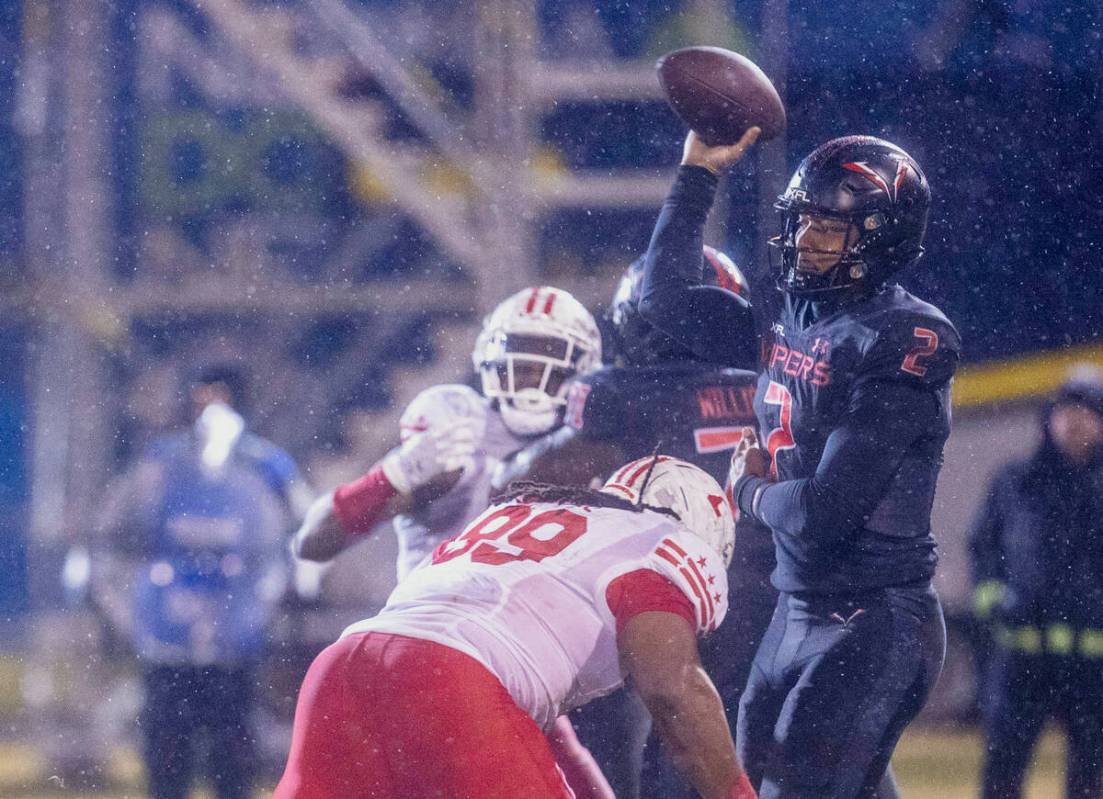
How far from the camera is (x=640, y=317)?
3.38 m

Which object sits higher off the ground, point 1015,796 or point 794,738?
point 794,738

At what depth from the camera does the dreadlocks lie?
→ 2.44 metres

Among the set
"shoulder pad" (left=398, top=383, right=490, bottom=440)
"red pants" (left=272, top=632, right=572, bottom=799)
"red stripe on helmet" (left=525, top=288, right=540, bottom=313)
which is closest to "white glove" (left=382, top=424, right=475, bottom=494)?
"shoulder pad" (left=398, top=383, right=490, bottom=440)

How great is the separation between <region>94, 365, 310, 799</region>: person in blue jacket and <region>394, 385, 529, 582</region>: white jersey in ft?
4.83

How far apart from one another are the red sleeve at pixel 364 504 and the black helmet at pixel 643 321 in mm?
633

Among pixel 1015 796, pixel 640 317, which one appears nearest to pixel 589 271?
pixel 1015 796

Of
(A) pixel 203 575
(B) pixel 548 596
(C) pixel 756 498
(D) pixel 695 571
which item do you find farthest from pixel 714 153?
(A) pixel 203 575

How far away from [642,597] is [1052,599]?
109 inches

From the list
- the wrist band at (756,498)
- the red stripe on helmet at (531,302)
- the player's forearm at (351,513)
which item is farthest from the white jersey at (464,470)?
the wrist band at (756,498)

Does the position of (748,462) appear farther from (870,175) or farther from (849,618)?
(870,175)

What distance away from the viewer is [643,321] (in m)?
3.38

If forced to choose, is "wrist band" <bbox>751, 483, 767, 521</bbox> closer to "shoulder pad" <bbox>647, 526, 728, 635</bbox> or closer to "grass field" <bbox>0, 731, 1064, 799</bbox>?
"shoulder pad" <bbox>647, 526, 728, 635</bbox>

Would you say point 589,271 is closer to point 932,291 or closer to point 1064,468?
point 932,291

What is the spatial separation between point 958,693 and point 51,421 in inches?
203
